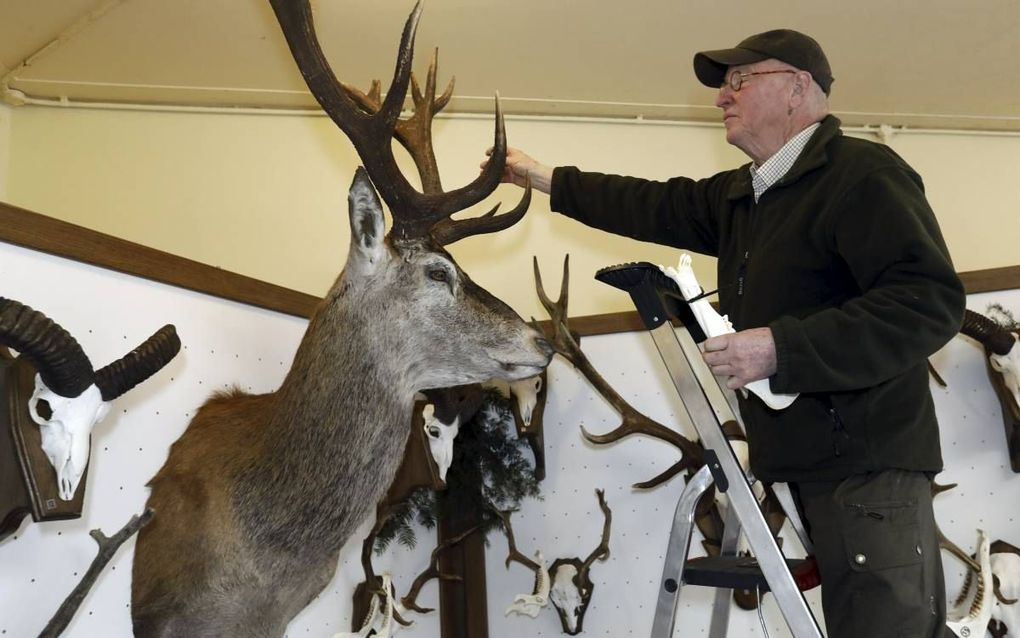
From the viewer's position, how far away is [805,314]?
2123 mm

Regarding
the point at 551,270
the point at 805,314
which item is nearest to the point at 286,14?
the point at 805,314

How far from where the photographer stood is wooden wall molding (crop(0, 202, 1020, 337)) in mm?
1959

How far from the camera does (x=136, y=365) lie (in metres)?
1.84

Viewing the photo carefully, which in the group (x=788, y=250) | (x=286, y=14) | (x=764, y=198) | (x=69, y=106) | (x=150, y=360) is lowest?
(x=150, y=360)

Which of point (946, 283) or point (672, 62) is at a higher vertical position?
point (672, 62)

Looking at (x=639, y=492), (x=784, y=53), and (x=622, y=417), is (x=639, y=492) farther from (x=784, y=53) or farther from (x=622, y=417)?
(x=784, y=53)

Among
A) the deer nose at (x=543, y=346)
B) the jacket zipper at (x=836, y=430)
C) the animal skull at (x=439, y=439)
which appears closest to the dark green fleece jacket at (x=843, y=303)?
the jacket zipper at (x=836, y=430)

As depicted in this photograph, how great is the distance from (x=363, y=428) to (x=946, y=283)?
4.27 ft

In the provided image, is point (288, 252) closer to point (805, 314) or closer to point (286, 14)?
point (286, 14)

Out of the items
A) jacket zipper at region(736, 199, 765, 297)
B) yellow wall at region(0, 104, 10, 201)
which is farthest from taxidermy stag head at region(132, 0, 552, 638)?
yellow wall at region(0, 104, 10, 201)

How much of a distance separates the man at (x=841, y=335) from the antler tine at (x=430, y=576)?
1406 millimetres

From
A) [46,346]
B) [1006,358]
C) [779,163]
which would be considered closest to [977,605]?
[1006,358]

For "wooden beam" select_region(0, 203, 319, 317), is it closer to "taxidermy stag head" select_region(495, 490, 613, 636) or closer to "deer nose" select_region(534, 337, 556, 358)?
"deer nose" select_region(534, 337, 556, 358)

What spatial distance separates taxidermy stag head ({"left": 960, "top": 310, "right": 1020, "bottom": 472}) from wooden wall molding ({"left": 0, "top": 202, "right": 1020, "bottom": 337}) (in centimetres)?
233
